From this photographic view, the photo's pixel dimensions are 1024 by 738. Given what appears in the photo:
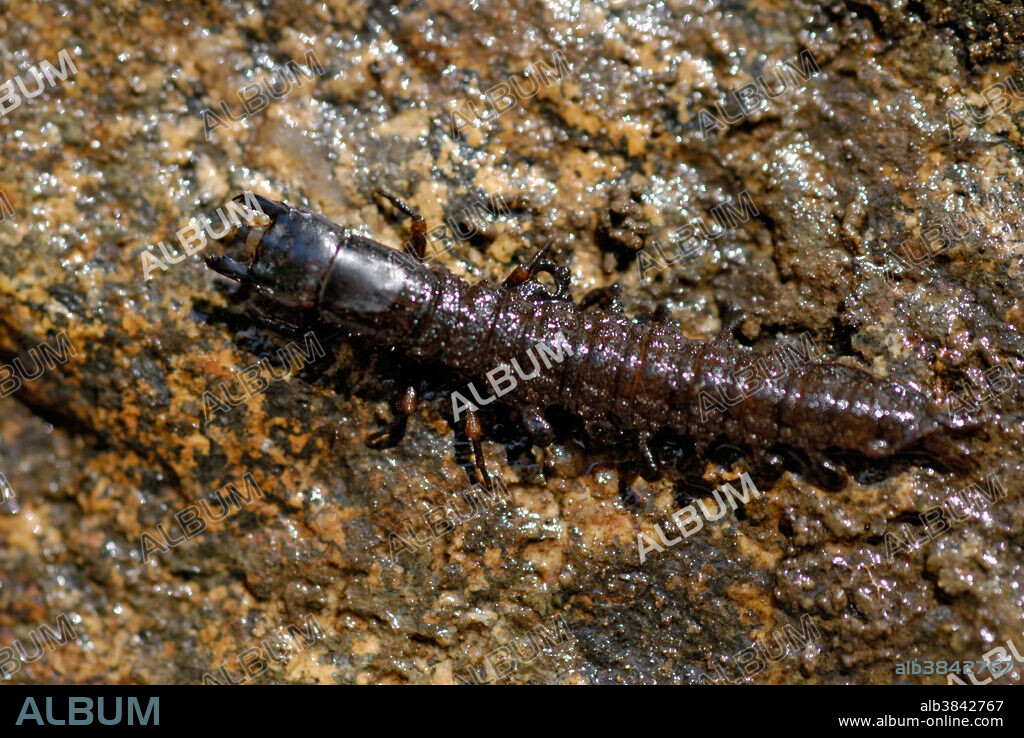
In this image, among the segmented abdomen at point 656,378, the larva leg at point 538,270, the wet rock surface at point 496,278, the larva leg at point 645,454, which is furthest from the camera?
the larva leg at point 538,270

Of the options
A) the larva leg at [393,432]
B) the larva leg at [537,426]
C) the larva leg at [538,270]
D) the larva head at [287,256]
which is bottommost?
the larva leg at [393,432]

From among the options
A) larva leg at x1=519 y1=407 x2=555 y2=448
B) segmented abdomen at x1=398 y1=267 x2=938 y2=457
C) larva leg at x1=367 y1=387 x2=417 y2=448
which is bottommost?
larva leg at x1=367 y1=387 x2=417 y2=448

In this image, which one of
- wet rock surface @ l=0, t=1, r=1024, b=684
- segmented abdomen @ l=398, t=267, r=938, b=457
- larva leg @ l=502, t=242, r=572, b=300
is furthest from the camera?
larva leg @ l=502, t=242, r=572, b=300

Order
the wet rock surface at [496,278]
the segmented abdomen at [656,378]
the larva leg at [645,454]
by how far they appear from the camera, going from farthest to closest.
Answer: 1. the wet rock surface at [496,278]
2. the larva leg at [645,454]
3. the segmented abdomen at [656,378]

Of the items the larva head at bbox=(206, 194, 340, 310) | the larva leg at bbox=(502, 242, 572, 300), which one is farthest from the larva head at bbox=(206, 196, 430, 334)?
the larva leg at bbox=(502, 242, 572, 300)

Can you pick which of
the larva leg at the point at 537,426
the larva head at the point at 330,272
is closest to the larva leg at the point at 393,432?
the larva head at the point at 330,272

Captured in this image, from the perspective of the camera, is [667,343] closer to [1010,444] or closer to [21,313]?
[1010,444]

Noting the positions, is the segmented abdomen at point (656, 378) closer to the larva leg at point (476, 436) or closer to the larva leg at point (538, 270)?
the larva leg at point (538, 270)

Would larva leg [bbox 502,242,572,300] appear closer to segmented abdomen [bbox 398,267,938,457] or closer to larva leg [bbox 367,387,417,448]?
segmented abdomen [bbox 398,267,938,457]
